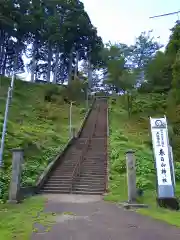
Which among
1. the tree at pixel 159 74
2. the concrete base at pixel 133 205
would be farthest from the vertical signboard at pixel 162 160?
the tree at pixel 159 74

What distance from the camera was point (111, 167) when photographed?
1833 cm

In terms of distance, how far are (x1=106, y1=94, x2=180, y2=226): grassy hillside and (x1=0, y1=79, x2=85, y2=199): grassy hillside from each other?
13.9 ft

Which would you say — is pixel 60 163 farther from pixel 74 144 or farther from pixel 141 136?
pixel 141 136

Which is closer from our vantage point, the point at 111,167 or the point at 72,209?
the point at 72,209

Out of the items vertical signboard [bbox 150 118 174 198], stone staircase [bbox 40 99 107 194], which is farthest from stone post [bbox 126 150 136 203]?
stone staircase [bbox 40 99 107 194]

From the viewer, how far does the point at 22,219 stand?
31.5ft

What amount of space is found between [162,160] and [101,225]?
4.61m

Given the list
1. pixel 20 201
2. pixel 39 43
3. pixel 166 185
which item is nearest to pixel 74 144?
pixel 20 201

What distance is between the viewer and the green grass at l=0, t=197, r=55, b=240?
26.4 ft

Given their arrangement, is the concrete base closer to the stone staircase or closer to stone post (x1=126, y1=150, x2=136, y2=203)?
stone post (x1=126, y1=150, x2=136, y2=203)

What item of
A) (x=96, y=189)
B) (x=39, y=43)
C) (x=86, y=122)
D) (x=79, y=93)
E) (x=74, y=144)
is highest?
(x=39, y=43)

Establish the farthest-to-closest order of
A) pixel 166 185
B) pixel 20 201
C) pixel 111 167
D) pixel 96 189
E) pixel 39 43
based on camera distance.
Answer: pixel 39 43
pixel 111 167
pixel 96 189
pixel 20 201
pixel 166 185

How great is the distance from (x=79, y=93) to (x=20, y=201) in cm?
3034

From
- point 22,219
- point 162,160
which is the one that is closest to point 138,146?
point 162,160
